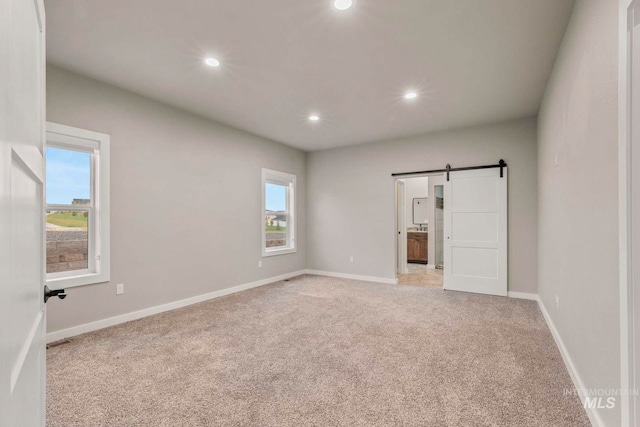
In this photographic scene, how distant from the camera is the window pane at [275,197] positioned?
5715 mm

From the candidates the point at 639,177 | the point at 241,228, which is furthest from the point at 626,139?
the point at 241,228

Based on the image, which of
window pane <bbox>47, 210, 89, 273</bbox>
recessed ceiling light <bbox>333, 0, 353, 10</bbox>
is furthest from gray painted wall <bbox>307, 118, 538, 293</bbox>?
window pane <bbox>47, 210, 89, 273</bbox>

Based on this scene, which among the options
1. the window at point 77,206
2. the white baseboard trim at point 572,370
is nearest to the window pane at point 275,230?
the window at point 77,206

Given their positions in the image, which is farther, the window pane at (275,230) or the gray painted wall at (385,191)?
the window pane at (275,230)

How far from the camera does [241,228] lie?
4.98m

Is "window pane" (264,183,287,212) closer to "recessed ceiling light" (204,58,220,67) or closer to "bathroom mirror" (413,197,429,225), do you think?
"recessed ceiling light" (204,58,220,67)

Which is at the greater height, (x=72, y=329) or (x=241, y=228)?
(x=241, y=228)

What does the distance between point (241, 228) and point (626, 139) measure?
4.54m

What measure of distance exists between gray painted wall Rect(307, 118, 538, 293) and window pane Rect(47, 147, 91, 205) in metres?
3.99

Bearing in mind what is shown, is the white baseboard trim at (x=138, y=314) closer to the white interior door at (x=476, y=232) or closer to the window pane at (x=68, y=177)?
the window pane at (x=68, y=177)

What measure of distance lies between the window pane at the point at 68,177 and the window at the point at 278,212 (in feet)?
8.60

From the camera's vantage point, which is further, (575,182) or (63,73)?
(63,73)

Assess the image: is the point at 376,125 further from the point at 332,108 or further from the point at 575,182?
the point at 575,182

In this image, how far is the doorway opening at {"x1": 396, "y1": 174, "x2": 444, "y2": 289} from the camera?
246 inches
